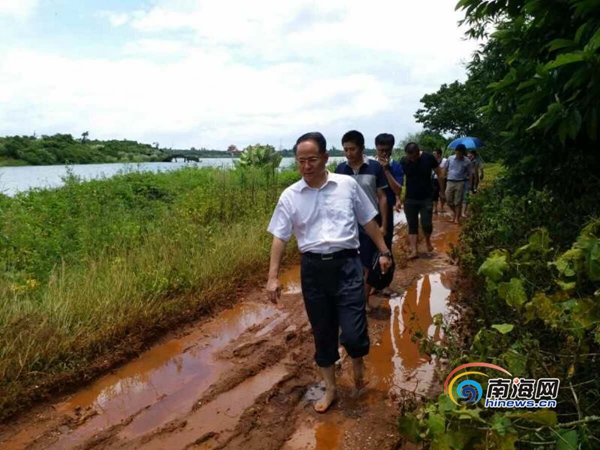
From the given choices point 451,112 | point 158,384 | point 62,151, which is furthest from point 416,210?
point 451,112

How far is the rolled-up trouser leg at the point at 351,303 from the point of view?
3246mm

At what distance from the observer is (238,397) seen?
3.58m

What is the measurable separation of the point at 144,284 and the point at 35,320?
1.26m

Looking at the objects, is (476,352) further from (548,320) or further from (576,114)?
(576,114)

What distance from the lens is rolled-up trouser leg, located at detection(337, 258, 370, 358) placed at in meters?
3.25

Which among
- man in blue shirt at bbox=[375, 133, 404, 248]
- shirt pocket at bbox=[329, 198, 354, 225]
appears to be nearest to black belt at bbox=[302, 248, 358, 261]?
shirt pocket at bbox=[329, 198, 354, 225]

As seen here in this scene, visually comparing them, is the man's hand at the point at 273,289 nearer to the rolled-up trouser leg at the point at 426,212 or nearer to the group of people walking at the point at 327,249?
the group of people walking at the point at 327,249

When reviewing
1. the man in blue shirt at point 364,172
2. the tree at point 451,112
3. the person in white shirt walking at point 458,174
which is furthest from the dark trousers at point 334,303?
the tree at point 451,112

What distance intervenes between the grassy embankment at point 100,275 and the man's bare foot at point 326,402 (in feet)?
6.25

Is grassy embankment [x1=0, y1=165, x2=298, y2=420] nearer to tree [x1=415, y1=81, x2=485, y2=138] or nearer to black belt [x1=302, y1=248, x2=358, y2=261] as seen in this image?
black belt [x1=302, y1=248, x2=358, y2=261]

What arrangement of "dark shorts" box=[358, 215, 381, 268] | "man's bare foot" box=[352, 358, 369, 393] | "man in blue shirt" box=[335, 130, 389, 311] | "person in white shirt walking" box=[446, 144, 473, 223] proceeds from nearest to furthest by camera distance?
"man's bare foot" box=[352, 358, 369, 393]
"man in blue shirt" box=[335, 130, 389, 311]
"dark shorts" box=[358, 215, 381, 268]
"person in white shirt walking" box=[446, 144, 473, 223]

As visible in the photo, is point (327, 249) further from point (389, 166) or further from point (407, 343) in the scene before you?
point (389, 166)

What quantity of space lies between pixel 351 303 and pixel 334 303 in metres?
0.17

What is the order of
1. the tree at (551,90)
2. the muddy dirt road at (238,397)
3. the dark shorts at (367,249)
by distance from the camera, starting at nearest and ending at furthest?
1. the tree at (551,90)
2. the muddy dirt road at (238,397)
3. the dark shorts at (367,249)
